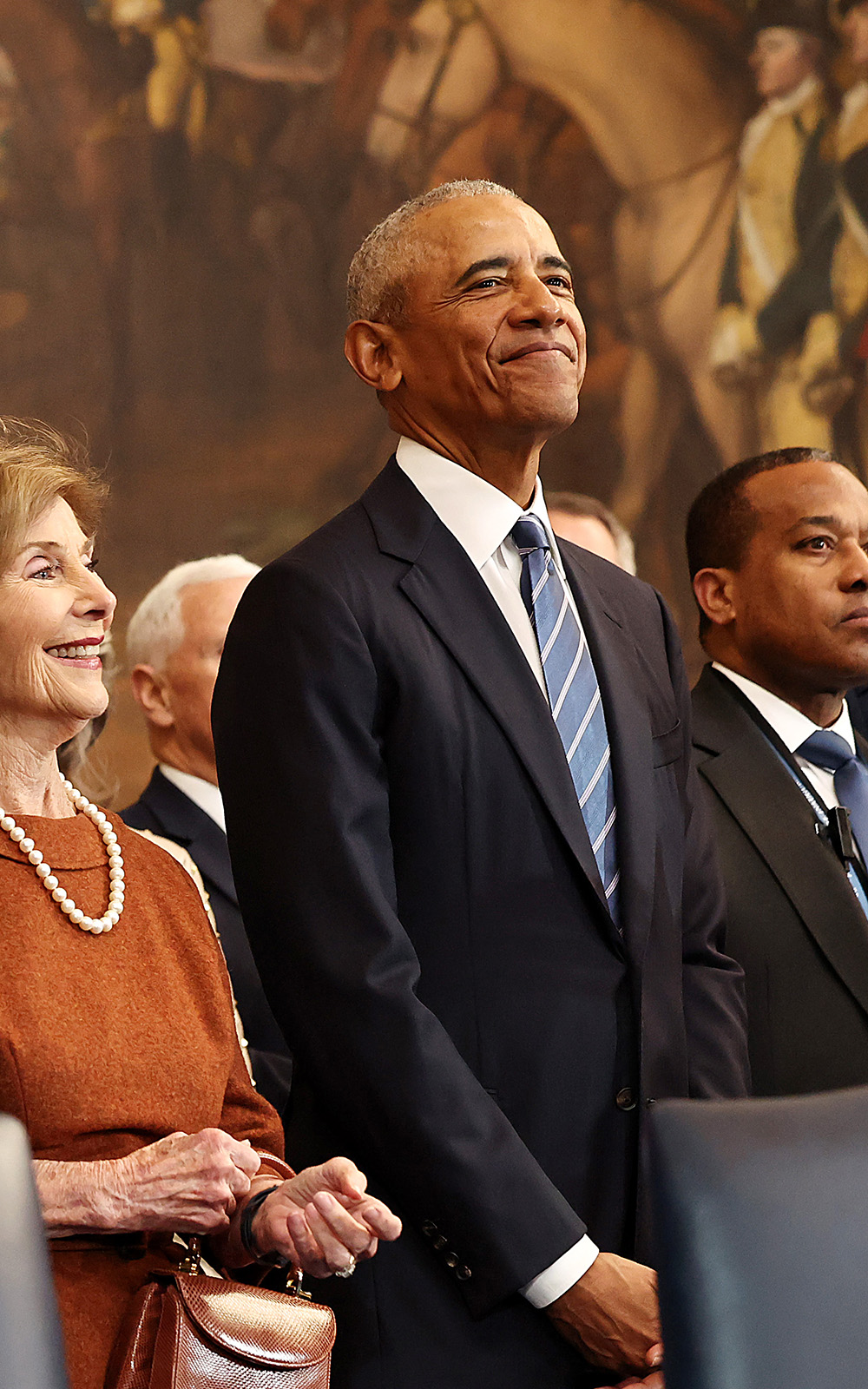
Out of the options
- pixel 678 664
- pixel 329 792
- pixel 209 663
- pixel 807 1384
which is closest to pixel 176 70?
pixel 209 663

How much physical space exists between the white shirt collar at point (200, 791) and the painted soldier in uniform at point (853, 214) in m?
4.60

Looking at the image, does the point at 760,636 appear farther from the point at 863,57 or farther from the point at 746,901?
the point at 863,57

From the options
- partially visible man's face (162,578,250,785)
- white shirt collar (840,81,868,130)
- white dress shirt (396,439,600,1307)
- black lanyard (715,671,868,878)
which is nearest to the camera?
white dress shirt (396,439,600,1307)

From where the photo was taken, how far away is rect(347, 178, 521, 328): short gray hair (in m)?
2.53

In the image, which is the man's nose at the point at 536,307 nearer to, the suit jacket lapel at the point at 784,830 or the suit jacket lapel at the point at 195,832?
the suit jacket lapel at the point at 784,830

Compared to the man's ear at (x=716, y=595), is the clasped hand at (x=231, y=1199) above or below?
below

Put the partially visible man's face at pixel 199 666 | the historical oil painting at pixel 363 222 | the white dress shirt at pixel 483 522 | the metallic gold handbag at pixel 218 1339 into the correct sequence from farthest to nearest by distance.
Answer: the historical oil painting at pixel 363 222 < the partially visible man's face at pixel 199 666 < the white dress shirt at pixel 483 522 < the metallic gold handbag at pixel 218 1339

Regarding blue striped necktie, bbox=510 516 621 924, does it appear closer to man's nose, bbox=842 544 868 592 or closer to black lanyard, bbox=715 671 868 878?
black lanyard, bbox=715 671 868 878

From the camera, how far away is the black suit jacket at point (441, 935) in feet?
6.63

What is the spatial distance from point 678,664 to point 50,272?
4286mm

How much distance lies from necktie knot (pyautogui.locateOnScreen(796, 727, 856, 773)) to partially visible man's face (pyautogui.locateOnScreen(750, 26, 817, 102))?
4.98m

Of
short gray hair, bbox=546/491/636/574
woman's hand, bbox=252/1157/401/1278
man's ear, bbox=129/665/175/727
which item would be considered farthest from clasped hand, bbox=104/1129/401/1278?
short gray hair, bbox=546/491/636/574

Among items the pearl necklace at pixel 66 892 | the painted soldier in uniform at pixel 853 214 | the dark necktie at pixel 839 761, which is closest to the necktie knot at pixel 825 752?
the dark necktie at pixel 839 761

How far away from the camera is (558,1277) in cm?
201
